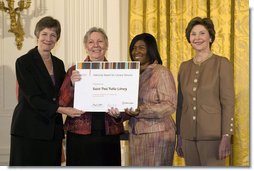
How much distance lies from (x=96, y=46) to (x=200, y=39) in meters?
0.59

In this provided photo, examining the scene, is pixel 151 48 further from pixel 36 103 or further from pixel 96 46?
pixel 36 103

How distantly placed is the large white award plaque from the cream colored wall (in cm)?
42

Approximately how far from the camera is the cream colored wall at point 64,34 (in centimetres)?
246

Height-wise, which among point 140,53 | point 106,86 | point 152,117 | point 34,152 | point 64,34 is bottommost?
point 34,152

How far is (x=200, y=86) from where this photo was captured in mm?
2100

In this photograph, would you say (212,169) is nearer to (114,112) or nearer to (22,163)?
(114,112)

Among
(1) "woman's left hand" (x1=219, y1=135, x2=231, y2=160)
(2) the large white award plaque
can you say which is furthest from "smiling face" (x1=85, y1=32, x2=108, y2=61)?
(1) "woman's left hand" (x1=219, y1=135, x2=231, y2=160)

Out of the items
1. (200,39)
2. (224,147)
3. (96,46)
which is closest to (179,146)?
(224,147)

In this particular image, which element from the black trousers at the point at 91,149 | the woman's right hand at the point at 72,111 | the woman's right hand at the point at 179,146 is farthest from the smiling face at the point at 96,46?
the woman's right hand at the point at 179,146

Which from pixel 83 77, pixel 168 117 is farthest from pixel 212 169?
pixel 83 77

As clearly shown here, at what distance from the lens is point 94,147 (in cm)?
203

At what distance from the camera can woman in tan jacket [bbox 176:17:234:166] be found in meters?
2.06

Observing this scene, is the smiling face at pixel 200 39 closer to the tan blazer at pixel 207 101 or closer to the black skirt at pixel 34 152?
the tan blazer at pixel 207 101

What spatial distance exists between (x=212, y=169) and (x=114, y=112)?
663 mm
